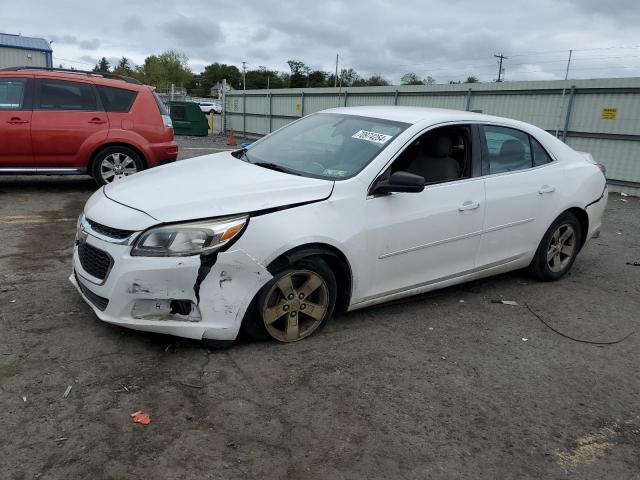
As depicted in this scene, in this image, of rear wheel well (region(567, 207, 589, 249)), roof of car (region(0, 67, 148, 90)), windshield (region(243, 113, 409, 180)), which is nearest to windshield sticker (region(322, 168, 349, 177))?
windshield (region(243, 113, 409, 180))

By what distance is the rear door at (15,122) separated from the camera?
7410 millimetres

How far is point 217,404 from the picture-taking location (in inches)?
111

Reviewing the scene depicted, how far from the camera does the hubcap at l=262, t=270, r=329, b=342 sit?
3373 millimetres

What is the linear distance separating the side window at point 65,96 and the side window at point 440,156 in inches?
225

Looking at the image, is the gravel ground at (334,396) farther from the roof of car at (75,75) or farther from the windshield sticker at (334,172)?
the roof of car at (75,75)

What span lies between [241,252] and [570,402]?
6.85ft

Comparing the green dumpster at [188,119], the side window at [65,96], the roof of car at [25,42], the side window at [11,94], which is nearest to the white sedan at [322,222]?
the side window at [65,96]

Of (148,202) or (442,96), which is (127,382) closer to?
(148,202)

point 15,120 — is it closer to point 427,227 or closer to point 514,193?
point 427,227

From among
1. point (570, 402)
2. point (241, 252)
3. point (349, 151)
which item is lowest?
point (570, 402)

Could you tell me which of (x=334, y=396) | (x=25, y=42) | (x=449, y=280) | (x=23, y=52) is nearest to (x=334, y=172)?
(x=449, y=280)

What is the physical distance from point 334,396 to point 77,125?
646 centimetres

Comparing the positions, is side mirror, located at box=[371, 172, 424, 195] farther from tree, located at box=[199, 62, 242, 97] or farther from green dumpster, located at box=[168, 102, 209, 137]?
tree, located at box=[199, 62, 242, 97]

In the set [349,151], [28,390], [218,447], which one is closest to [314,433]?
[218,447]
